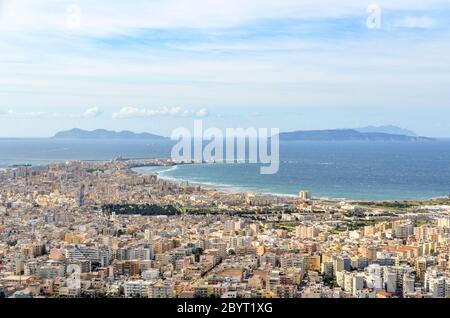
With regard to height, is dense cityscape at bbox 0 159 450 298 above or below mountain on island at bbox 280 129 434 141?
below

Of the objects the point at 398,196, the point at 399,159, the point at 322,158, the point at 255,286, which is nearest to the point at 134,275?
the point at 255,286

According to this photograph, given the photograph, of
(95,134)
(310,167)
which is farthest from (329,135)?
(310,167)

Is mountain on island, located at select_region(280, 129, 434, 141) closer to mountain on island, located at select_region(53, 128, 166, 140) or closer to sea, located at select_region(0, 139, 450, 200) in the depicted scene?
sea, located at select_region(0, 139, 450, 200)

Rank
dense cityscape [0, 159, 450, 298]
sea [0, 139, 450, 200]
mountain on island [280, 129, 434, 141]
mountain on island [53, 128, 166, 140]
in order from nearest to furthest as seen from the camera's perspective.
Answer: dense cityscape [0, 159, 450, 298], mountain on island [280, 129, 434, 141], mountain on island [53, 128, 166, 140], sea [0, 139, 450, 200]

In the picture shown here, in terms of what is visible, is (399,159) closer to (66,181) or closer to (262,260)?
(66,181)

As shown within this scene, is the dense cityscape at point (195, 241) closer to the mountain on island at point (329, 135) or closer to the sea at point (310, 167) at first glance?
the sea at point (310, 167)

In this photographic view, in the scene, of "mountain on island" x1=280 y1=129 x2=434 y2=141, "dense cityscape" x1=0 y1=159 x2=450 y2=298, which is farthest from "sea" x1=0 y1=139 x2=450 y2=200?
"dense cityscape" x1=0 y1=159 x2=450 y2=298

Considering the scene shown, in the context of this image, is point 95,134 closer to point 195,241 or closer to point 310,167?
point 195,241
